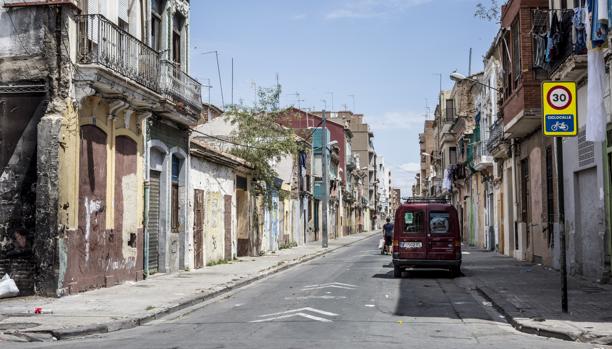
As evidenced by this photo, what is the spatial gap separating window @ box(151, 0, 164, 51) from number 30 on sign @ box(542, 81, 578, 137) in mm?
12615

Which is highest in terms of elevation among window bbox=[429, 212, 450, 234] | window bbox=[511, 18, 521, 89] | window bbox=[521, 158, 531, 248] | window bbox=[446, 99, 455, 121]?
window bbox=[446, 99, 455, 121]

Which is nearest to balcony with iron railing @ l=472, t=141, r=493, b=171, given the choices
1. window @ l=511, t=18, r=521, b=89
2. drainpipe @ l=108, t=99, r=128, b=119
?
window @ l=511, t=18, r=521, b=89

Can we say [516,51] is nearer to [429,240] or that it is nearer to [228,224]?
[429,240]

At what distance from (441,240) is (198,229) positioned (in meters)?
8.61

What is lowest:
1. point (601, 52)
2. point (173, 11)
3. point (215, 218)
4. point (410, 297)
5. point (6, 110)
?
point (410, 297)

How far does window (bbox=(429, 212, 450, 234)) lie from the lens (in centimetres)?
2064

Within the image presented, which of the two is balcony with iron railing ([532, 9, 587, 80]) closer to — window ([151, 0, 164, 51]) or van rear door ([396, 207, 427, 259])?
van rear door ([396, 207, 427, 259])

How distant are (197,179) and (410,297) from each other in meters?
11.7

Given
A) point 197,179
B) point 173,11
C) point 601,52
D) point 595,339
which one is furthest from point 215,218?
point 595,339

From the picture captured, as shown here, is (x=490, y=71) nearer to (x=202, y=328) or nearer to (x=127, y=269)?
(x=127, y=269)

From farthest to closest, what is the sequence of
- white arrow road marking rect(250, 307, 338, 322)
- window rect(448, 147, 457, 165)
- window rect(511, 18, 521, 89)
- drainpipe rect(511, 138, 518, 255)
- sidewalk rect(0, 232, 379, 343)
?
window rect(448, 147, 457, 165) < drainpipe rect(511, 138, 518, 255) < window rect(511, 18, 521, 89) < white arrow road marking rect(250, 307, 338, 322) < sidewalk rect(0, 232, 379, 343)

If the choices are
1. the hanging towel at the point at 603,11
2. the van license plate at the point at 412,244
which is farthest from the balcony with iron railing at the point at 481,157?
the hanging towel at the point at 603,11

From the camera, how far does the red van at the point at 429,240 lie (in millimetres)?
20562

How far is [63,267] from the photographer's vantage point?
14891 mm
